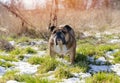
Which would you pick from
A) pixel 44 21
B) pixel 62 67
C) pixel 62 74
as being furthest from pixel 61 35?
pixel 44 21

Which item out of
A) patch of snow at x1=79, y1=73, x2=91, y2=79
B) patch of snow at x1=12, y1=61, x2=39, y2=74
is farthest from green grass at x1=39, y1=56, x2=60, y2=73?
patch of snow at x1=79, y1=73, x2=91, y2=79

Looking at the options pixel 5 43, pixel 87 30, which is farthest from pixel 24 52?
pixel 87 30

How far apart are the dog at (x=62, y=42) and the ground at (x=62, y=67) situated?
21 cm

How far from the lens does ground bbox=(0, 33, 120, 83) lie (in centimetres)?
605

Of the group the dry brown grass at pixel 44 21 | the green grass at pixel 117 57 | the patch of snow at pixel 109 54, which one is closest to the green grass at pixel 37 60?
the green grass at pixel 117 57

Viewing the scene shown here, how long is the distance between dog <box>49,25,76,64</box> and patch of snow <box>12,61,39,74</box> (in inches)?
→ 28.1

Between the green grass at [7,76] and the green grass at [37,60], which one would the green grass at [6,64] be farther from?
the green grass at [7,76]

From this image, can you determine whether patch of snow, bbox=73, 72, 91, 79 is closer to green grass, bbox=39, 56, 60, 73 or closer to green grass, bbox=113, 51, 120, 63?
green grass, bbox=39, 56, 60, 73

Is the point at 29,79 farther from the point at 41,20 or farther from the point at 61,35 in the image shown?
the point at 41,20

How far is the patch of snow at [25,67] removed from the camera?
276 inches

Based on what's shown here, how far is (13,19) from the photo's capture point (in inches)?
563

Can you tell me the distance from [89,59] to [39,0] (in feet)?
18.3

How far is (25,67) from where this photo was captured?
24.4 feet

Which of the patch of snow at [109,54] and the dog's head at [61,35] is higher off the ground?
the dog's head at [61,35]
